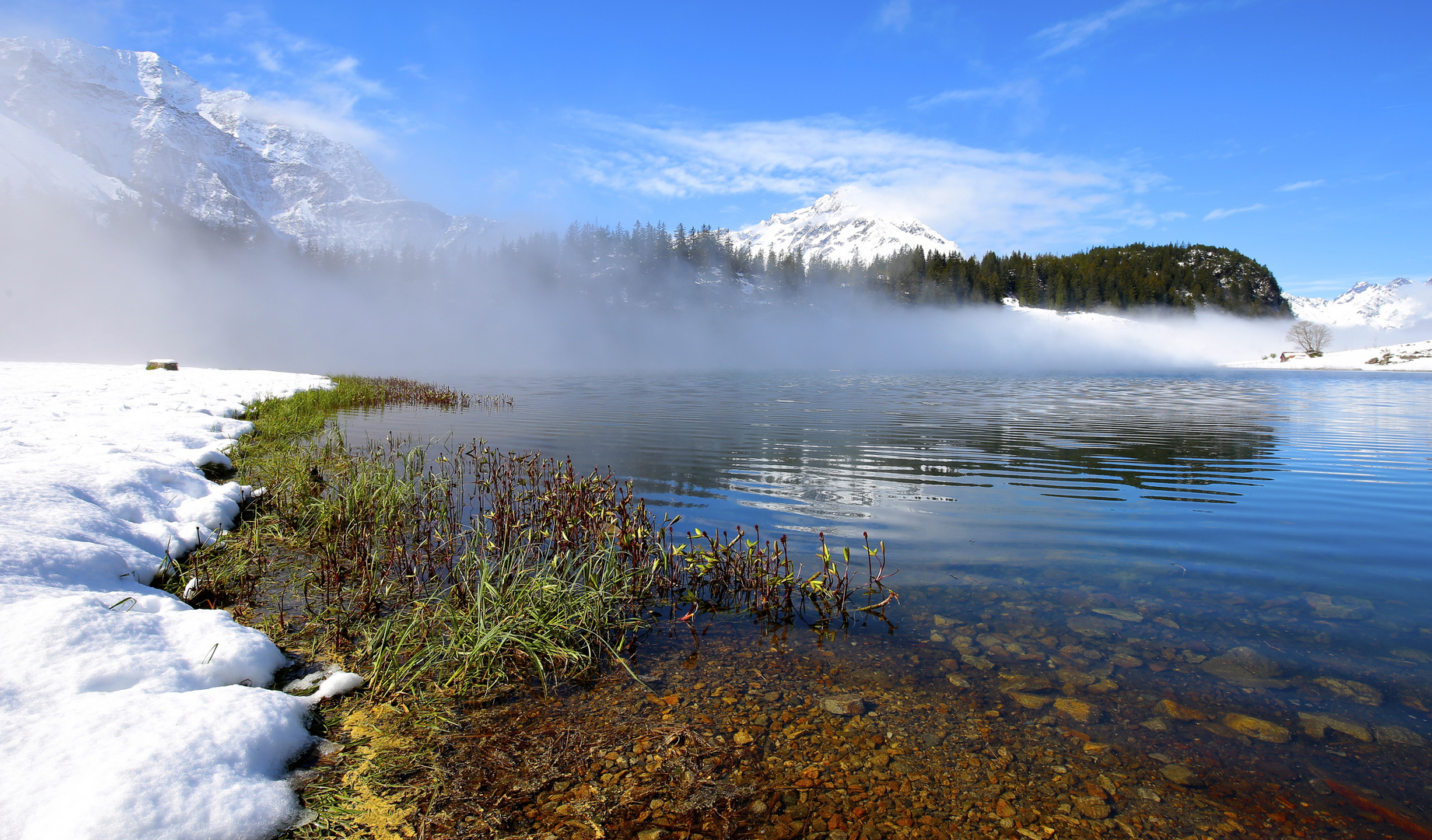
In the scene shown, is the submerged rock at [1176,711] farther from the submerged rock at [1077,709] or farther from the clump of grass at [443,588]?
the clump of grass at [443,588]

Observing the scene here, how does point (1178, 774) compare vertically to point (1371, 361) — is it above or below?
below

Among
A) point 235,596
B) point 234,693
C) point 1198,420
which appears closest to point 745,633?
point 234,693

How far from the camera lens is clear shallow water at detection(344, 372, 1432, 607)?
26.9 ft

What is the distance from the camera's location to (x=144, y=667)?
373 centimetres

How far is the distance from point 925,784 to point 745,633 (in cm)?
235

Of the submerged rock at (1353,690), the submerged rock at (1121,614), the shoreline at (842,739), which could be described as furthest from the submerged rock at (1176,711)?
the submerged rock at (1121,614)

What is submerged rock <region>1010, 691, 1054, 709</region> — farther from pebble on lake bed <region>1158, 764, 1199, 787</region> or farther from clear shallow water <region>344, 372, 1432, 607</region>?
clear shallow water <region>344, 372, 1432, 607</region>

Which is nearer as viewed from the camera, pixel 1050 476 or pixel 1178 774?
pixel 1178 774

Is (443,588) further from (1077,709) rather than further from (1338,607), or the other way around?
(1338,607)

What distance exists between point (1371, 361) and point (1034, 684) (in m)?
111

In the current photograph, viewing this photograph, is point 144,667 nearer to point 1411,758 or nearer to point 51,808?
point 51,808

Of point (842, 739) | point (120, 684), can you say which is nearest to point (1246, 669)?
point (842, 739)

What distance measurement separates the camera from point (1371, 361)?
262 feet

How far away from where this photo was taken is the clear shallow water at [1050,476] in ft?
26.9
